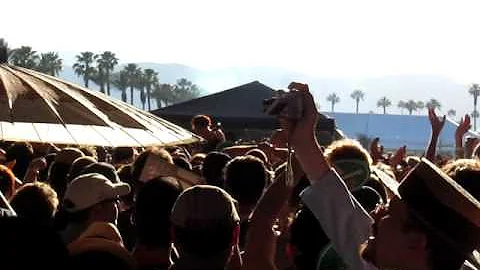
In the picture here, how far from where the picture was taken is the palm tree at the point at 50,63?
428 feet

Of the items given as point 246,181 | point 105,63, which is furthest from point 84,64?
point 246,181

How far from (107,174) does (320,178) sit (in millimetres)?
2454

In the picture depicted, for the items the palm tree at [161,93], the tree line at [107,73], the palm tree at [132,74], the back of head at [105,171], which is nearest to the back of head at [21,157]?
the back of head at [105,171]

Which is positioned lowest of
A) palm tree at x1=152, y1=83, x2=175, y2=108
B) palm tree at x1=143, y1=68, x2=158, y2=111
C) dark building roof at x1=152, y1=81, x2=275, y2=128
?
palm tree at x1=152, y1=83, x2=175, y2=108

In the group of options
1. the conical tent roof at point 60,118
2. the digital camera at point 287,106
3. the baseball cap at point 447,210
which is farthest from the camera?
the conical tent roof at point 60,118

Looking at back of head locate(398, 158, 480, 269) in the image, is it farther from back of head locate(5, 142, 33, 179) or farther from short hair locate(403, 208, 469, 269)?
back of head locate(5, 142, 33, 179)

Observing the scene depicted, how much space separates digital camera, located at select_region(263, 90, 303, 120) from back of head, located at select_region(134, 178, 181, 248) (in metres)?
1.30

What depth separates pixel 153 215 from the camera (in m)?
4.01

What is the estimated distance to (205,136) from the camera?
9.48 metres

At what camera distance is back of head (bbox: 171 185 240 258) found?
131 inches

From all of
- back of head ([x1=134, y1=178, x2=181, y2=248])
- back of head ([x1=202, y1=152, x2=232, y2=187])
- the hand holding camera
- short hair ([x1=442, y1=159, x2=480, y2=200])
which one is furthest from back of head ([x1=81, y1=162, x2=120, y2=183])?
the hand holding camera

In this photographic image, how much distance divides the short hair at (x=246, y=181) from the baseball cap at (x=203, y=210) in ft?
4.12

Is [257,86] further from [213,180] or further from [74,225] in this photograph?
[74,225]

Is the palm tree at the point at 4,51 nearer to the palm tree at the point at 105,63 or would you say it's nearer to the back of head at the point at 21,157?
the back of head at the point at 21,157
